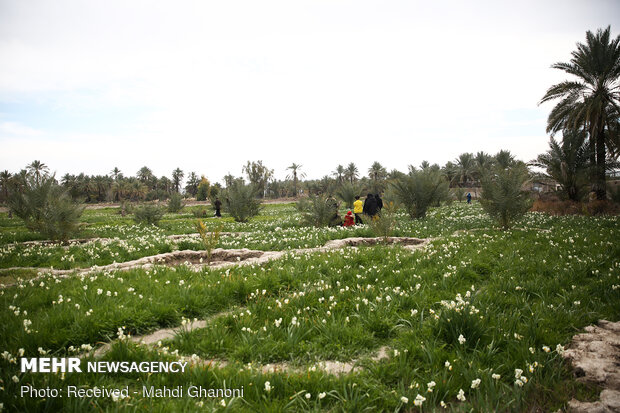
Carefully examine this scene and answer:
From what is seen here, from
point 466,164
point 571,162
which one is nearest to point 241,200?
point 571,162

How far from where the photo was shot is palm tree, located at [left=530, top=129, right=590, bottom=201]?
20.5 meters

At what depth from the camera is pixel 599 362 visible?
9.76 feet

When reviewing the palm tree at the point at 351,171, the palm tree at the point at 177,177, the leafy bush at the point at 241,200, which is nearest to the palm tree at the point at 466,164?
the palm tree at the point at 351,171

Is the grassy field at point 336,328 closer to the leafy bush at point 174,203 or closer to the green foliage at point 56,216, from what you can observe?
the green foliage at point 56,216

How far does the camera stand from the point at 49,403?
2328 mm

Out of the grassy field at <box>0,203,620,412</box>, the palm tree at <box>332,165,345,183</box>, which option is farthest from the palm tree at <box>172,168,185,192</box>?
the grassy field at <box>0,203,620,412</box>

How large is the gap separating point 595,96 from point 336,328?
25.4 m

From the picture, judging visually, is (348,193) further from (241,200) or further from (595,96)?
(595,96)

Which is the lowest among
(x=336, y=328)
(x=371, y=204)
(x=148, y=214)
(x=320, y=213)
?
→ (x=336, y=328)

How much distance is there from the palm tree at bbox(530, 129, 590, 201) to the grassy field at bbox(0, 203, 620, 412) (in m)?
18.0

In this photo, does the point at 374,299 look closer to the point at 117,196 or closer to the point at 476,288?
the point at 476,288

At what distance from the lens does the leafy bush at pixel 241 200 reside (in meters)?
22.0

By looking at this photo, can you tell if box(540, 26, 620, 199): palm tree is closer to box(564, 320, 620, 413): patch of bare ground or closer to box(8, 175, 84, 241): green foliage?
box(564, 320, 620, 413): patch of bare ground

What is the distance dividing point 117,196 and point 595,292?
10387 centimetres
